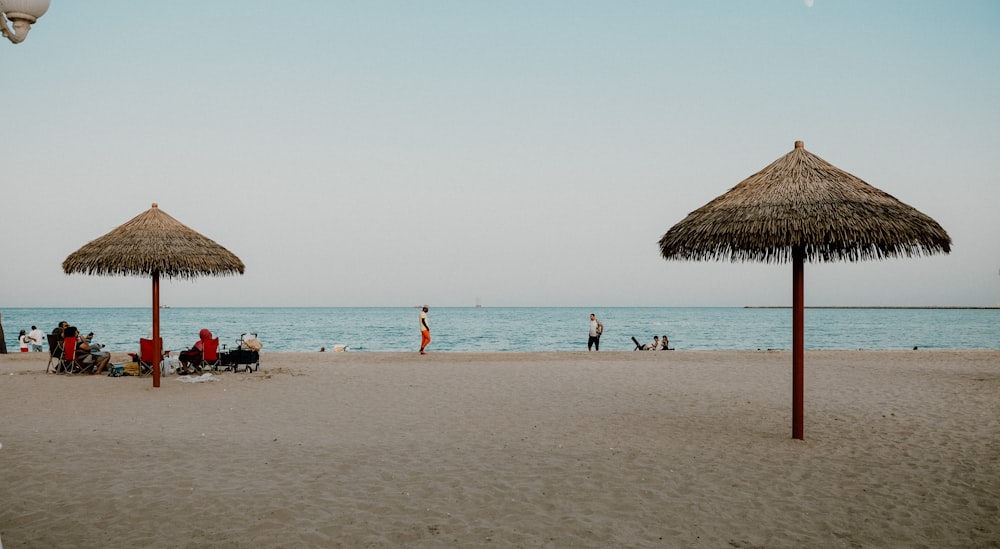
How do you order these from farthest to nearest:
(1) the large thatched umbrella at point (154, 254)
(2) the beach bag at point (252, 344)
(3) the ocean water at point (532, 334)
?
(3) the ocean water at point (532, 334)
(2) the beach bag at point (252, 344)
(1) the large thatched umbrella at point (154, 254)

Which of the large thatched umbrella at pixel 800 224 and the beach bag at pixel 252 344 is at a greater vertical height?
the large thatched umbrella at pixel 800 224

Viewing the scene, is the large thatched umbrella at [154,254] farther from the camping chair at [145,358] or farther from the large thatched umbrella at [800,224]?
the large thatched umbrella at [800,224]

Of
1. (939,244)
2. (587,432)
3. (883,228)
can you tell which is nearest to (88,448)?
(587,432)

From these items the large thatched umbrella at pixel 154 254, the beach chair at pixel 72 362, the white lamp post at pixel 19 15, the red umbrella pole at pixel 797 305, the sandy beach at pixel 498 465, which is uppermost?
the white lamp post at pixel 19 15

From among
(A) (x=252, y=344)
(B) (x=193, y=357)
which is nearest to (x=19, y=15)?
(B) (x=193, y=357)

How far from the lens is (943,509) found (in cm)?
524

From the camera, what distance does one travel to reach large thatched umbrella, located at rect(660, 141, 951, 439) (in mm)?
6906

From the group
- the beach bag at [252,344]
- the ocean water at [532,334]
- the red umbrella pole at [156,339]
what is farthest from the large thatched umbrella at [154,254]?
the ocean water at [532,334]

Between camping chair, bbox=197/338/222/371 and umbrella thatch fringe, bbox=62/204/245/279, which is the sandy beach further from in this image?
umbrella thatch fringe, bbox=62/204/245/279

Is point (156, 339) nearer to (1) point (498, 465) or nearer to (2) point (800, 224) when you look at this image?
(1) point (498, 465)

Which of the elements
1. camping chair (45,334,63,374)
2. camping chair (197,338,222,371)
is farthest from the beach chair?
camping chair (197,338,222,371)

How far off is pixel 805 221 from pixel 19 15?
6.51 m

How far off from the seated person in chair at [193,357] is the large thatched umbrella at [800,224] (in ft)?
32.8

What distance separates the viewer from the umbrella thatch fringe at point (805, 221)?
6898 mm
